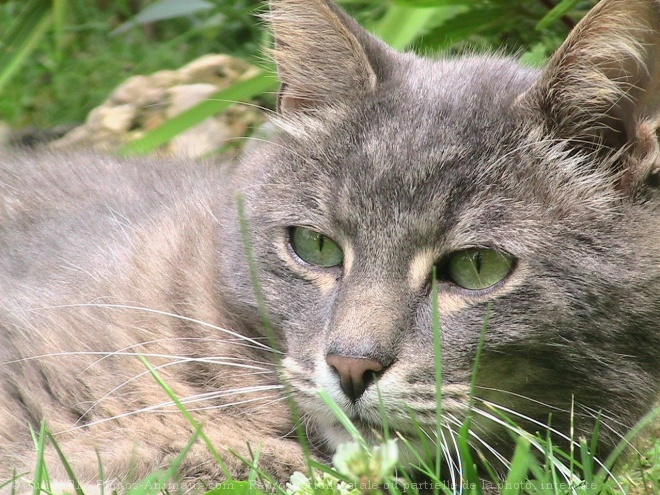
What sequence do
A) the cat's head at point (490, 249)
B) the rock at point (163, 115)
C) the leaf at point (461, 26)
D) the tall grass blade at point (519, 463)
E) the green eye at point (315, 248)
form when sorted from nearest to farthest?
the tall grass blade at point (519, 463)
the cat's head at point (490, 249)
the green eye at point (315, 248)
the leaf at point (461, 26)
the rock at point (163, 115)

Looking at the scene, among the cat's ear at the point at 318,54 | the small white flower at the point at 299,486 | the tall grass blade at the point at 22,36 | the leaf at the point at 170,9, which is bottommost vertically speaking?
the small white flower at the point at 299,486

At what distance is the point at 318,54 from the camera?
2396 millimetres

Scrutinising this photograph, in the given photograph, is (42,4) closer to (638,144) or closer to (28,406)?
(28,406)

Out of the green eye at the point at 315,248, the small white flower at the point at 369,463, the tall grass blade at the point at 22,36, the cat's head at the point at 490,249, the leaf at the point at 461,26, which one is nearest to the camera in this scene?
the small white flower at the point at 369,463

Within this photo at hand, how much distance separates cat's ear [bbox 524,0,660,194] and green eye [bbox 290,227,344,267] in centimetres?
55

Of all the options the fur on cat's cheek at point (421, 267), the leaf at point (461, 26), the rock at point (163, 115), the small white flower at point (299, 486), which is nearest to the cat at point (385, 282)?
the fur on cat's cheek at point (421, 267)

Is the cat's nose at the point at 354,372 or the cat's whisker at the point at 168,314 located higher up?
the cat's nose at the point at 354,372

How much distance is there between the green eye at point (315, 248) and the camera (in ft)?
7.35

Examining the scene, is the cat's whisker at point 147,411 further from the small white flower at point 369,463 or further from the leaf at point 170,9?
the leaf at point 170,9

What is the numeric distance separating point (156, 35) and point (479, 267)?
4.89m

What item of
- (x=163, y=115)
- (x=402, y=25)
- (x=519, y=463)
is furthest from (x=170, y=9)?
(x=519, y=463)

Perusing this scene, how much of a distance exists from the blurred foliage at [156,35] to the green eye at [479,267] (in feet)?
3.06

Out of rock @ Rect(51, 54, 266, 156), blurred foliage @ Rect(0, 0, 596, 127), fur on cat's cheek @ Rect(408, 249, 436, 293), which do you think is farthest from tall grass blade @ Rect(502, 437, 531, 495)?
rock @ Rect(51, 54, 266, 156)

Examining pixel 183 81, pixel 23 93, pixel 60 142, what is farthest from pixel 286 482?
pixel 23 93
